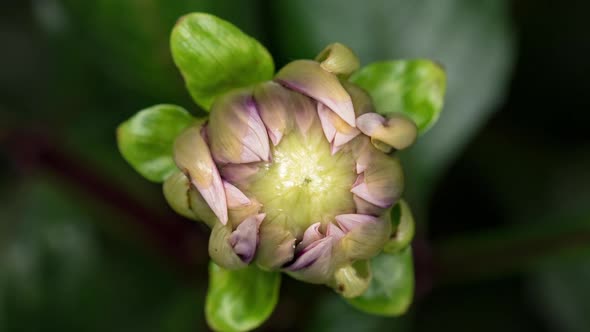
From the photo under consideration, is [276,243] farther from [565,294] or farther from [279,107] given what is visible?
[565,294]

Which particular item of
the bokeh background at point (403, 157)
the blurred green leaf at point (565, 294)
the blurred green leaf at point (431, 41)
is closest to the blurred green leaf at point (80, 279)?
the bokeh background at point (403, 157)

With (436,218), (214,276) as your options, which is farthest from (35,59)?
(214,276)

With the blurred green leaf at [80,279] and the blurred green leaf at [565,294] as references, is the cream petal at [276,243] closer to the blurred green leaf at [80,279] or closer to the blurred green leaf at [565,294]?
the blurred green leaf at [80,279]

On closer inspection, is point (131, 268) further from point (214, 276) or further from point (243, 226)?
point (243, 226)

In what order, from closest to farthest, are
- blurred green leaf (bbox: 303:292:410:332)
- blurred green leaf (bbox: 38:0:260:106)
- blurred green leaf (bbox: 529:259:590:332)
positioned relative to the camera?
blurred green leaf (bbox: 38:0:260:106) < blurred green leaf (bbox: 303:292:410:332) < blurred green leaf (bbox: 529:259:590:332)

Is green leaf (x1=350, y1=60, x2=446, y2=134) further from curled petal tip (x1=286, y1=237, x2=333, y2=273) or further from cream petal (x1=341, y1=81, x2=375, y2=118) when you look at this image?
curled petal tip (x1=286, y1=237, x2=333, y2=273)

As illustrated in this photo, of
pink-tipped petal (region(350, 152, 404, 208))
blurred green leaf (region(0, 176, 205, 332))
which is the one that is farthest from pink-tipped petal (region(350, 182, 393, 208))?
blurred green leaf (region(0, 176, 205, 332))

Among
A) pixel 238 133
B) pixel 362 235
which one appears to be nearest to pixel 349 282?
pixel 362 235

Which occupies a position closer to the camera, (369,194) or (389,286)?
(369,194)
